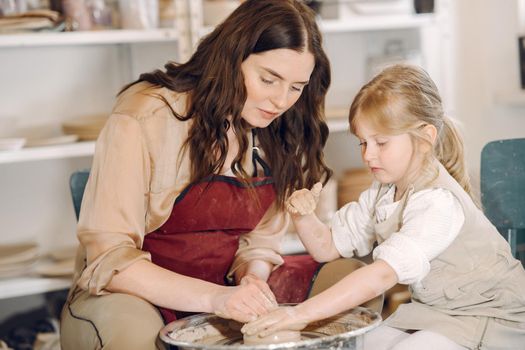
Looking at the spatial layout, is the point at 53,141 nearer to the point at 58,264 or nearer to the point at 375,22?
the point at 58,264

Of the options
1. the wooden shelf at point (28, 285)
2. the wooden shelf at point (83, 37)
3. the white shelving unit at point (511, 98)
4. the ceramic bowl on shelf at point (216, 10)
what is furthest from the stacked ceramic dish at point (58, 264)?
the white shelving unit at point (511, 98)

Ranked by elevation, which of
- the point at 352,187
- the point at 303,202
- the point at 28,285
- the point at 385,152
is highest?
the point at 385,152

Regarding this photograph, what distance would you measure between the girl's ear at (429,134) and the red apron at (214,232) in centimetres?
42

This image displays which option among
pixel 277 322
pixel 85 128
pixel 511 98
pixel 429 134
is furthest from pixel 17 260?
pixel 511 98

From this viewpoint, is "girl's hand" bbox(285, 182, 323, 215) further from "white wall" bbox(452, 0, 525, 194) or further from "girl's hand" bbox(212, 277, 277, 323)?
"white wall" bbox(452, 0, 525, 194)

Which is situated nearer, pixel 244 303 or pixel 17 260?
pixel 244 303

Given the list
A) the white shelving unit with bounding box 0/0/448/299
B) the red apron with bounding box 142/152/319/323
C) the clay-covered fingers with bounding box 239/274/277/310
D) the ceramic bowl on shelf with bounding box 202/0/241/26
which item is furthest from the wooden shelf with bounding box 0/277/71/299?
the clay-covered fingers with bounding box 239/274/277/310

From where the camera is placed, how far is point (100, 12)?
119 inches

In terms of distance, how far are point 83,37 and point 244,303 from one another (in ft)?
4.75

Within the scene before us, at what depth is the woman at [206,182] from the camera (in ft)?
6.09

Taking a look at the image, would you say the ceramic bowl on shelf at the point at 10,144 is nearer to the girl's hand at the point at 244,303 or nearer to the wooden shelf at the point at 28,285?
the wooden shelf at the point at 28,285

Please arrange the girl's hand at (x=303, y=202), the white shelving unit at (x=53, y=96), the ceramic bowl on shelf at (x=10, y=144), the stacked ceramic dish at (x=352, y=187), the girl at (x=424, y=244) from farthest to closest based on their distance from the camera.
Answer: the stacked ceramic dish at (x=352, y=187) → the white shelving unit at (x=53, y=96) → the ceramic bowl on shelf at (x=10, y=144) → the girl's hand at (x=303, y=202) → the girl at (x=424, y=244)

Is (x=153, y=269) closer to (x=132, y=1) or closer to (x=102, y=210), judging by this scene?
(x=102, y=210)

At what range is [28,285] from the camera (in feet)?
9.52
